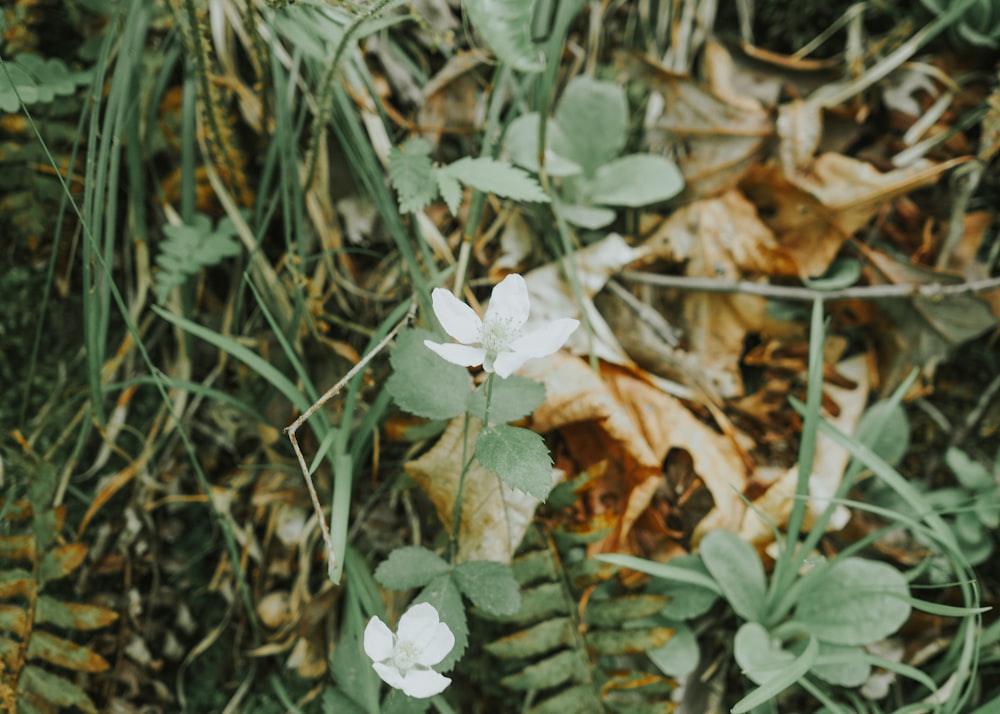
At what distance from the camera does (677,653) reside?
1492 millimetres

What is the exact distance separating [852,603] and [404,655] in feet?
3.46

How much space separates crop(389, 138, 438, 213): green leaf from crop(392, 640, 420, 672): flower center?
0.82 metres

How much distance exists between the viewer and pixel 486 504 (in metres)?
1.43

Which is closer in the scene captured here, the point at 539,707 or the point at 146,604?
the point at 539,707

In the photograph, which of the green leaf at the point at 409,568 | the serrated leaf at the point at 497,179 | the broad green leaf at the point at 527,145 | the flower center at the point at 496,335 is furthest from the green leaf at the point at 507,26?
the green leaf at the point at 409,568

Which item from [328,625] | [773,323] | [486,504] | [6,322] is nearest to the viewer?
[486,504]

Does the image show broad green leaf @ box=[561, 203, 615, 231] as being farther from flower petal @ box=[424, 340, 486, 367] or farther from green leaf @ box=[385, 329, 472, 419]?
flower petal @ box=[424, 340, 486, 367]

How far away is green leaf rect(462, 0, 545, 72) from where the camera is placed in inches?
50.4

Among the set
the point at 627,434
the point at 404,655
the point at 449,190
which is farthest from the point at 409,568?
the point at 449,190

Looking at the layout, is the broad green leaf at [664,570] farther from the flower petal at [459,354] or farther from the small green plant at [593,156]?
the small green plant at [593,156]

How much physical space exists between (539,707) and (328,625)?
560 millimetres

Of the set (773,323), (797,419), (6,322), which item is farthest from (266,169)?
(797,419)

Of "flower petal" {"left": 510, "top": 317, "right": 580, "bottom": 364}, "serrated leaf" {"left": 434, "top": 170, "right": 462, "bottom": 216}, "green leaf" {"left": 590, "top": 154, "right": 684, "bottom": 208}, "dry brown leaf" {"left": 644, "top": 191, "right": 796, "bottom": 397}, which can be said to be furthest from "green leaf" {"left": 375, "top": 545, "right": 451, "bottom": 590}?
"green leaf" {"left": 590, "top": 154, "right": 684, "bottom": 208}

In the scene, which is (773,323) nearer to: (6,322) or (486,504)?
(486,504)
